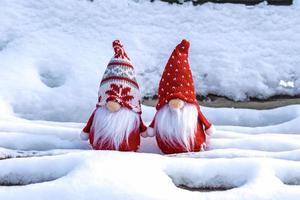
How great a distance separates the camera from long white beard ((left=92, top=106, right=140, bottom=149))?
105 inches

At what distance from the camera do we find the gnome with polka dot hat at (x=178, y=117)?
8.72 feet

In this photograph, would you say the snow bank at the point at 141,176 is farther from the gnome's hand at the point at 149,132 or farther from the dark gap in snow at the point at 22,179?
the gnome's hand at the point at 149,132

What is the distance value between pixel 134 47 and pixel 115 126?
124cm

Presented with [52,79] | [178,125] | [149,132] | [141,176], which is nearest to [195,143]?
[178,125]

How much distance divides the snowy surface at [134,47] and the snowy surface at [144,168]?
48cm

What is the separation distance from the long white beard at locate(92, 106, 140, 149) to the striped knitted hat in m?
0.04

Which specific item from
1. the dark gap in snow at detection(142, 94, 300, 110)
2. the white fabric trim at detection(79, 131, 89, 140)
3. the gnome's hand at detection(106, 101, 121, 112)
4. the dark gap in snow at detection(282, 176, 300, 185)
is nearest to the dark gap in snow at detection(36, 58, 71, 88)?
the dark gap in snow at detection(142, 94, 300, 110)

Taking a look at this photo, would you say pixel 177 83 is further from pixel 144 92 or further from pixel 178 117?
pixel 144 92

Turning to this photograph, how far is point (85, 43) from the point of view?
153 inches

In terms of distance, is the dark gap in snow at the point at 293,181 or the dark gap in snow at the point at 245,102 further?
the dark gap in snow at the point at 245,102

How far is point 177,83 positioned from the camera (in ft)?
8.93

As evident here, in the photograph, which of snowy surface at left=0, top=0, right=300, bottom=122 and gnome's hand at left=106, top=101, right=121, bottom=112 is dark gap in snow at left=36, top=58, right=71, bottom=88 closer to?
snowy surface at left=0, top=0, right=300, bottom=122

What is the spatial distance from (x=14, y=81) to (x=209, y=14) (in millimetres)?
1496

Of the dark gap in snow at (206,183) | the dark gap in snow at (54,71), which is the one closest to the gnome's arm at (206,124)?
the dark gap in snow at (206,183)
